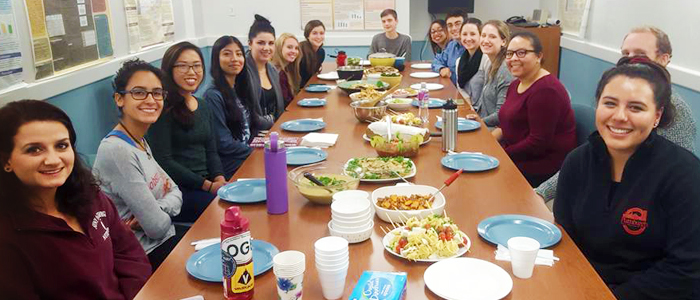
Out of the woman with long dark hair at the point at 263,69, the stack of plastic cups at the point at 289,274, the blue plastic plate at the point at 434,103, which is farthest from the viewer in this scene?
the woman with long dark hair at the point at 263,69

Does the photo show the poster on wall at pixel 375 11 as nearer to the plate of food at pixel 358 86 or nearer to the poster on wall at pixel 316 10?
the poster on wall at pixel 316 10

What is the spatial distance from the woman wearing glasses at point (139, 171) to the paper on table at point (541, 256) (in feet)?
4.28

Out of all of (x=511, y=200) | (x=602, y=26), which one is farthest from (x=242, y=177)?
(x=602, y=26)

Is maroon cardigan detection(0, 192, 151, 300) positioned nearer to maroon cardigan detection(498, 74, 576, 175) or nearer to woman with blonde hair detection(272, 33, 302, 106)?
maroon cardigan detection(498, 74, 576, 175)

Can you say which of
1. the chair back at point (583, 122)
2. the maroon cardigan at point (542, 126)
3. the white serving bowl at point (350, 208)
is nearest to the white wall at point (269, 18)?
the maroon cardigan at point (542, 126)

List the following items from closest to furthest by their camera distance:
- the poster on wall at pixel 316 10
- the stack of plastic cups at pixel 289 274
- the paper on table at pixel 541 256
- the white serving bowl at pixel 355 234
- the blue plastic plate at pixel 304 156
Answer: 1. the stack of plastic cups at pixel 289 274
2. the paper on table at pixel 541 256
3. the white serving bowl at pixel 355 234
4. the blue plastic plate at pixel 304 156
5. the poster on wall at pixel 316 10

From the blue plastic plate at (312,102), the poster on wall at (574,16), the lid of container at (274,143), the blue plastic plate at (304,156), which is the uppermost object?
the poster on wall at (574,16)

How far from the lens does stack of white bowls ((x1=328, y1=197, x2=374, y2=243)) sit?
147cm

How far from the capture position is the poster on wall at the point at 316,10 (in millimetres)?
6785

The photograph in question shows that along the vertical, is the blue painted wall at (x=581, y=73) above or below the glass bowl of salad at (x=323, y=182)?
below

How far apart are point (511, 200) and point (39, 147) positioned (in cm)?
142

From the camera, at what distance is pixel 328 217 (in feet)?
5.55

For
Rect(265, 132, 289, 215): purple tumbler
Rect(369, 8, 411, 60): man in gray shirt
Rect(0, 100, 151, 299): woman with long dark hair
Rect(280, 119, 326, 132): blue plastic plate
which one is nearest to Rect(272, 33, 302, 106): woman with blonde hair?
Rect(280, 119, 326, 132): blue plastic plate

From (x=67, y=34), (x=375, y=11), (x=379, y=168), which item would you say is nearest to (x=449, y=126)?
(x=379, y=168)
